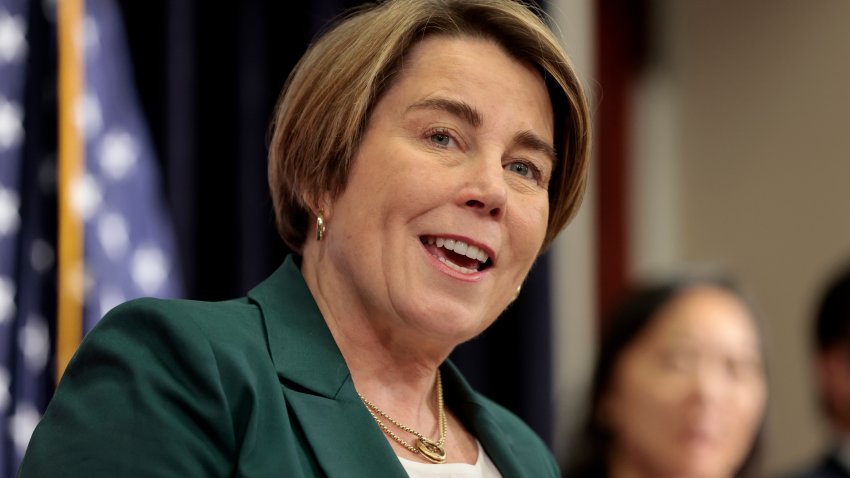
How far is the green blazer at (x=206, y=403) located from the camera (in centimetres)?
129

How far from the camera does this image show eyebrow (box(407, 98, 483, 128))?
5.42 feet

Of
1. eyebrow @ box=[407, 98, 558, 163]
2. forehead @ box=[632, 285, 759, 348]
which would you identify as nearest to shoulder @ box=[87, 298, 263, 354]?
eyebrow @ box=[407, 98, 558, 163]

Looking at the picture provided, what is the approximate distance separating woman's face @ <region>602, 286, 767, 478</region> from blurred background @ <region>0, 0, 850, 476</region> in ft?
0.51

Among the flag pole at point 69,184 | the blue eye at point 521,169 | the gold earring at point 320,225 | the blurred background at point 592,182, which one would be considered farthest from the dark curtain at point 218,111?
the blue eye at point 521,169

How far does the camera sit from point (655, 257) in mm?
6754

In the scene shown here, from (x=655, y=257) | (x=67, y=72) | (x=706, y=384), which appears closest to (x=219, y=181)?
(x=67, y=72)

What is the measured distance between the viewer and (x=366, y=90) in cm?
165

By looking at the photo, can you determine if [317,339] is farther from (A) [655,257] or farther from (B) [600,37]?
(A) [655,257]

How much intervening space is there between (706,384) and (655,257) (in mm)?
3647

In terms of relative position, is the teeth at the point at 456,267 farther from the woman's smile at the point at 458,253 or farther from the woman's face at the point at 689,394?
the woman's face at the point at 689,394

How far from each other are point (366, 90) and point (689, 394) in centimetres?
186

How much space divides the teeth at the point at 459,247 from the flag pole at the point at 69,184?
178cm

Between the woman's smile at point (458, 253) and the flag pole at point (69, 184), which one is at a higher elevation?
the woman's smile at point (458, 253)

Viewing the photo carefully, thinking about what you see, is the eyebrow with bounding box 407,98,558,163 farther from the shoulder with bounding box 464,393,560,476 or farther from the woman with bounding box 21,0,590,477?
the shoulder with bounding box 464,393,560,476
